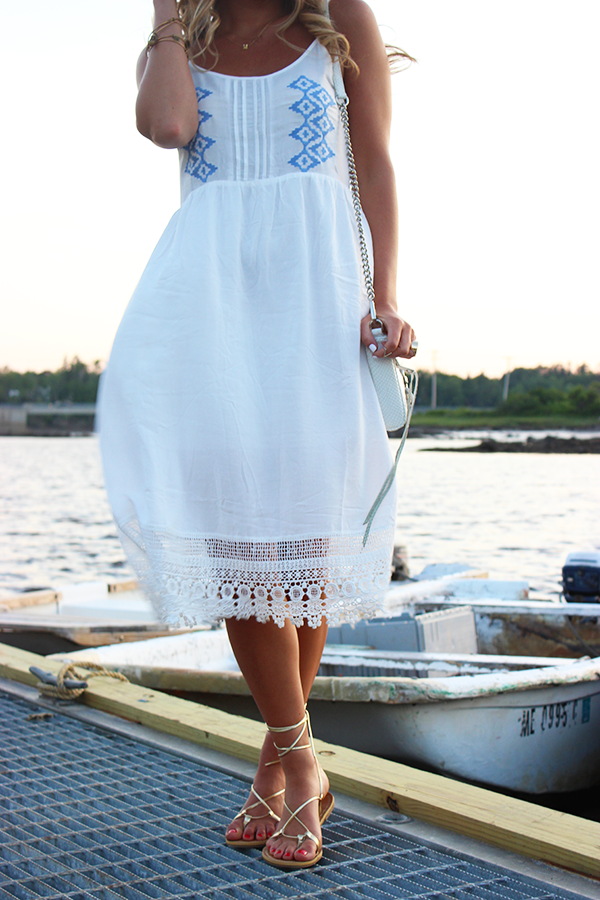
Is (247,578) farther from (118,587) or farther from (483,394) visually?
(483,394)

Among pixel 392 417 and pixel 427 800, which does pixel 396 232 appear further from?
pixel 427 800

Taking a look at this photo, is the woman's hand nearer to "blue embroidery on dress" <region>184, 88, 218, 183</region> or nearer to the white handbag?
the white handbag

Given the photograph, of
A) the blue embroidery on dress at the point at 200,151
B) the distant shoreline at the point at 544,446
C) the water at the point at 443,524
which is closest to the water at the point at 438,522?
the water at the point at 443,524

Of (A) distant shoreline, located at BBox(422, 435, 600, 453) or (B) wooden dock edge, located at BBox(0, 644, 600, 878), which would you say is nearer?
(B) wooden dock edge, located at BBox(0, 644, 600, 878)

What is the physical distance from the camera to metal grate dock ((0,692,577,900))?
61.7 inches

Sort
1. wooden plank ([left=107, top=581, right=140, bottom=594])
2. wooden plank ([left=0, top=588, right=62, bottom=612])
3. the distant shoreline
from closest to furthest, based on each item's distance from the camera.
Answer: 1. wooden plank ([left=0, top=588, right=62, bottom=612])
2. wooden plank ([left=107, top=581, right=140, bottom=594])
3. the distant shoreline

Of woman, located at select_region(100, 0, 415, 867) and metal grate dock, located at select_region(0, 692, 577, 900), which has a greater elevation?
woman, located at select_region(100, 0, 415, 867)

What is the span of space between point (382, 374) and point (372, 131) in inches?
22.1

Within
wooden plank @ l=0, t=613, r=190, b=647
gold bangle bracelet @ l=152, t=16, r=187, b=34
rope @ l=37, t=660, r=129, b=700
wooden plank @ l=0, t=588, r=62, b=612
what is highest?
gold bangle bracelet @ l=152, t=16, r=187, b=34

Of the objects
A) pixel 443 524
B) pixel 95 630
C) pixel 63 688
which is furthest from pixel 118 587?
pixel 443 524

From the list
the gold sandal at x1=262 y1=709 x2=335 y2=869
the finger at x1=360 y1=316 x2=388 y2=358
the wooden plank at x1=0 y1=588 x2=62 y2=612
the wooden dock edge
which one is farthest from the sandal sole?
the wooden plank at x1=0 y1=588 x2=62 y2=612

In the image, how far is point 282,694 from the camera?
1666mm

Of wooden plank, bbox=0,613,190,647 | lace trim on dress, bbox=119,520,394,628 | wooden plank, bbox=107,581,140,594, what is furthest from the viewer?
wooden plank, bbox=107,581,140,594

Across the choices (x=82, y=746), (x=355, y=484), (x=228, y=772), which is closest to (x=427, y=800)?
(x=228, y=772)
